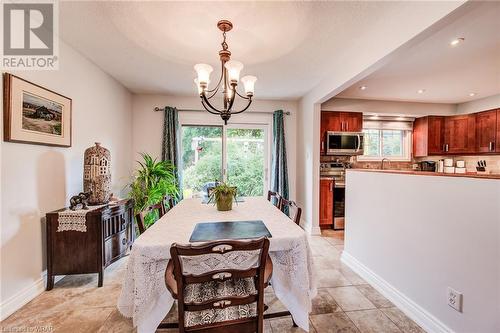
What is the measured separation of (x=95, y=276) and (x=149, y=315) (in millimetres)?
1521

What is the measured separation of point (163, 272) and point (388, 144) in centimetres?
523

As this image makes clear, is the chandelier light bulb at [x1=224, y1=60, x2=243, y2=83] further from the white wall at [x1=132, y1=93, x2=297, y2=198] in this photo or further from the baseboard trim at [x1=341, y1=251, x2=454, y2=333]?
the white wall at [x1=132, y1=93, x2=297, y2=198]

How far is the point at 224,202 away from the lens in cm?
217

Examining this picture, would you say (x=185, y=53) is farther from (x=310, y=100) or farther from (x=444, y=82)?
(x=444, y=82)

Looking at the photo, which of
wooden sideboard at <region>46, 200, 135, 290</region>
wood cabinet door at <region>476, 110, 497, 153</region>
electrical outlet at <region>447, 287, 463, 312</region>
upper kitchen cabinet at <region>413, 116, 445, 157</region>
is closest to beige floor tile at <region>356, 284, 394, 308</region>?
electrical outlet at <region>447, 287, 463, 312</region>

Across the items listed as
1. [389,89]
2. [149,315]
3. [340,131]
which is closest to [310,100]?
[340,131]

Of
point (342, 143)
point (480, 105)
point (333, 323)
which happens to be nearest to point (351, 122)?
point (342, 143)

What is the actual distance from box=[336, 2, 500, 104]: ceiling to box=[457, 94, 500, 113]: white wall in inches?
6.7

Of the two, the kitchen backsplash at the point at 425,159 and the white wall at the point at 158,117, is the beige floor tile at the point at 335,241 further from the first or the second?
the white wall at the point at 158,117

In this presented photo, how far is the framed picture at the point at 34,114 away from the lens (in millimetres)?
1790

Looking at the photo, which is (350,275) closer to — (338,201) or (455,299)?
(455,299)

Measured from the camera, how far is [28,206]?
6.60ft

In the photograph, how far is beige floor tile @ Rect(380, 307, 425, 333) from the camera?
1700 mm

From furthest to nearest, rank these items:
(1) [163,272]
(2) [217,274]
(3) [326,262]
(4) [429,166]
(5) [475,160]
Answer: (4) [429,166] → (5) [475,160] → (3) [326,262] → (1) [163,272] → (2) [217,274]
